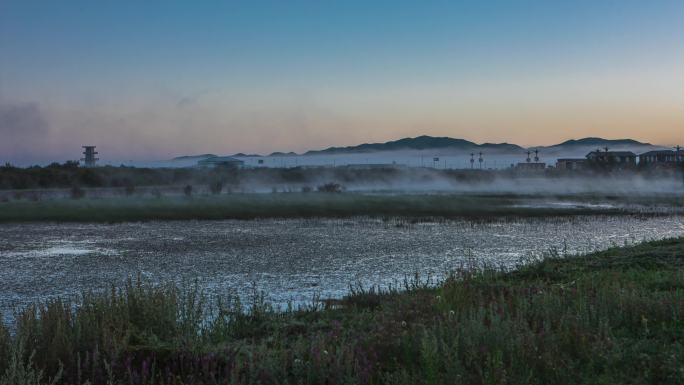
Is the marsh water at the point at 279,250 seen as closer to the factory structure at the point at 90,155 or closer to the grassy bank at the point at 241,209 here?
the grassy bank at the point at 241,209

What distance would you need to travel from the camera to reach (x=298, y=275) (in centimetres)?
2067

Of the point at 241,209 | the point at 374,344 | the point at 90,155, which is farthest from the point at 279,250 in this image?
the point at 90,155

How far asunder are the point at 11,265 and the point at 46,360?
1546 cm

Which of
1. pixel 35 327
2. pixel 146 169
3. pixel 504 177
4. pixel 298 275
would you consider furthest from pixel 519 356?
pixel 504 177

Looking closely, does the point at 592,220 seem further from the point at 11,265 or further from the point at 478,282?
the point at 11,265

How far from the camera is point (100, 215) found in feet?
144

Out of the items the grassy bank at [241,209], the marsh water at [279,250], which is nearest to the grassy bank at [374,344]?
the marsh water at [279,250]

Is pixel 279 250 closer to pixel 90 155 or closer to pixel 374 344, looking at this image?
pixel 374 344

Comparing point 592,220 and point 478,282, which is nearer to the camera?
point 478,282

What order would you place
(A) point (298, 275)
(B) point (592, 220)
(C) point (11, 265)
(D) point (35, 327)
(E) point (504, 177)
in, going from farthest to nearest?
(E) point (504, 177), (B) point (592, 220), (C) point (11, 265), (A) point (298, 275), (D) point (35, 327)

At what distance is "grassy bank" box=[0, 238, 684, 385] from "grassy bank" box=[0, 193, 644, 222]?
32634mm

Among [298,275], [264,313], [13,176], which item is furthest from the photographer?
[13,176]

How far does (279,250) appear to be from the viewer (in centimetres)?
2695

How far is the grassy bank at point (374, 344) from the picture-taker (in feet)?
27.0
